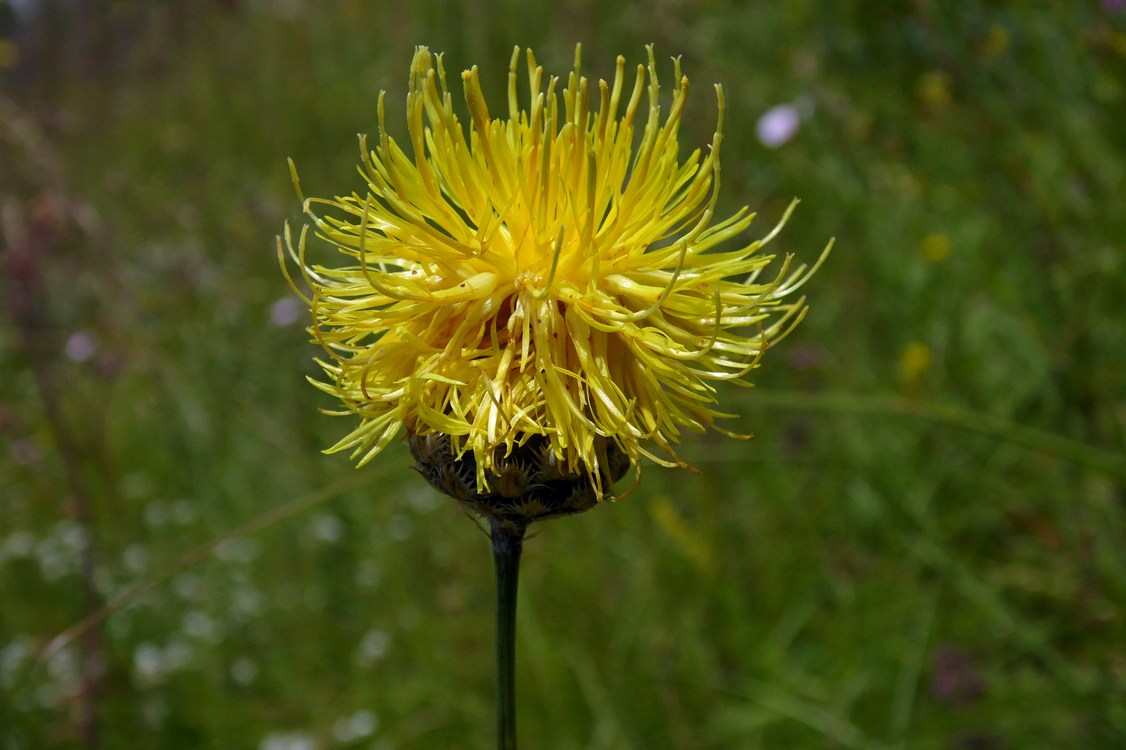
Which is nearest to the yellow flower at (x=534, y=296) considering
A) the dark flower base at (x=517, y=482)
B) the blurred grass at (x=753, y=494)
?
the dark flower base at (x=517, y=482)

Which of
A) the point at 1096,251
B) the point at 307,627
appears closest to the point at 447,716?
the point at 307,627

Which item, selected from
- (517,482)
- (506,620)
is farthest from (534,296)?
(506,620)

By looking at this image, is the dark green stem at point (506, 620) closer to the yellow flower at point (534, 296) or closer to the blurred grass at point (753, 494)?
the yellow flower at point (534, 296)

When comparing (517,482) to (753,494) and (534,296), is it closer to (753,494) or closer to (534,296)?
(534,296)

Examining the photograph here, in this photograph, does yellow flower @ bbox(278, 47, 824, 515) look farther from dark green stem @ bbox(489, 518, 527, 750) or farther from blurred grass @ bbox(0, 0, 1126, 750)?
blurred grass @ bbox(0, 0, 1126, 750)

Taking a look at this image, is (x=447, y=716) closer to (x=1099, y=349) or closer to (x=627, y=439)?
(x=627, y=439)

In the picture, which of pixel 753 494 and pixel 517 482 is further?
pixel 753 494
